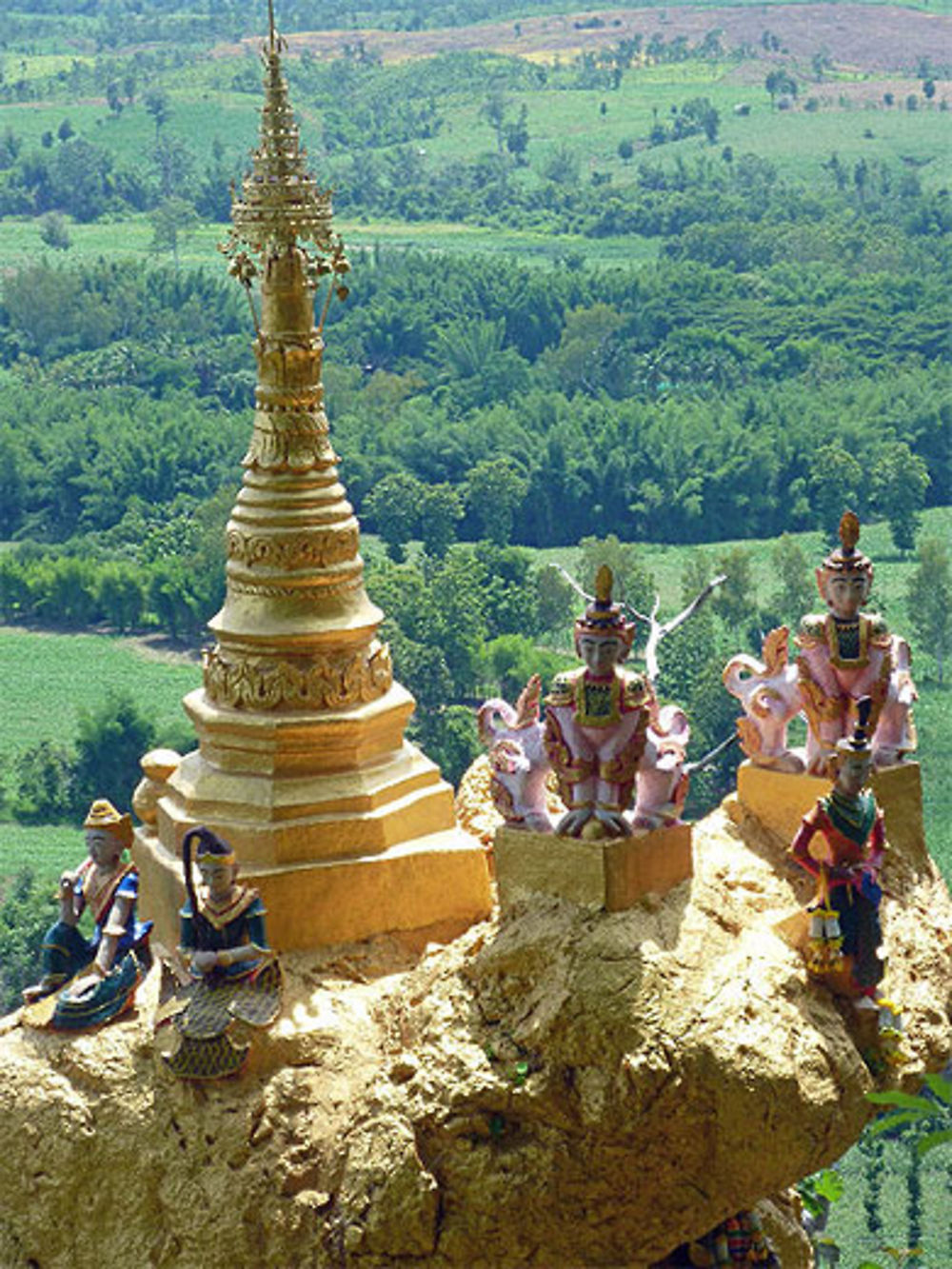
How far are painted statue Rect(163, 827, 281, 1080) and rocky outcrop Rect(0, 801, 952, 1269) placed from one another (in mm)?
163

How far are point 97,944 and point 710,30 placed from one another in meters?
78.0

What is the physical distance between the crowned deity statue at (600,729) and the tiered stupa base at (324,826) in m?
1.11

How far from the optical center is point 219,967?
11344 millimetres

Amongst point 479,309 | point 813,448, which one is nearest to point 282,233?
point 813,448

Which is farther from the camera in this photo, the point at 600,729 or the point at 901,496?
the point at 901,496

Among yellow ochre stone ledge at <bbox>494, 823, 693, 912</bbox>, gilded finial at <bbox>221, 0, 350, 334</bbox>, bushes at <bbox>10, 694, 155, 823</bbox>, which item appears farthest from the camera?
bushes at <bbox>10, 694, 155, 823</bbox>

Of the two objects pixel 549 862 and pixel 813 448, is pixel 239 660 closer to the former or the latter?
pixel 549 862

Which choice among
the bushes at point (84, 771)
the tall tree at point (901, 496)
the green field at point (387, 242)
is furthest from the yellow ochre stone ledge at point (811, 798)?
the green field at point (387, 242)

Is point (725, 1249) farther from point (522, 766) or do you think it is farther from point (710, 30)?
point (710, 30)

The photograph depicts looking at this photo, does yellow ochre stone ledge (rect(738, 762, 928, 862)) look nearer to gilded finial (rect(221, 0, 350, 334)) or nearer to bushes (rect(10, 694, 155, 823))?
gilded finial (rect(221, 0, 350, 334))

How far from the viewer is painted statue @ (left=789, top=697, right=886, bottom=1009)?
439 inches

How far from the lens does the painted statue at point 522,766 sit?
443 inches

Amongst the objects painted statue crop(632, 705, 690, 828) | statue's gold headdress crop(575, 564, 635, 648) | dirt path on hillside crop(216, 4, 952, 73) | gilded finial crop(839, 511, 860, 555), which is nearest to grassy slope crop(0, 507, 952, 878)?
dirt path on hillside crop(216, 4, 952, 73)

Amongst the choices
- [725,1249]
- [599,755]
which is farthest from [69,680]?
[599,755]
